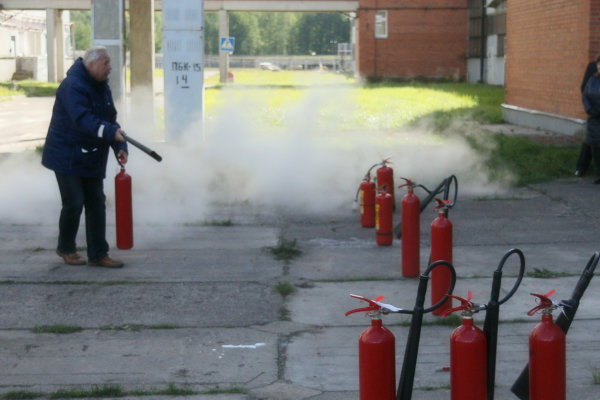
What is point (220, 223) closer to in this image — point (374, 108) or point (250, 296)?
point (250, 296)

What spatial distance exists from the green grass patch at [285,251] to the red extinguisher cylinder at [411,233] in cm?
136

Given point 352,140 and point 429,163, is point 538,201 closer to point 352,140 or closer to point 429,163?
point 429,163

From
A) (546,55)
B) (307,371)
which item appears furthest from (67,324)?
(546,55)

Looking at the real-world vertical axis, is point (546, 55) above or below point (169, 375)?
above

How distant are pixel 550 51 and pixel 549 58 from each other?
0.52 ft

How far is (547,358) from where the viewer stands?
12.6ft

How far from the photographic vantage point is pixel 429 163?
13.9 metres

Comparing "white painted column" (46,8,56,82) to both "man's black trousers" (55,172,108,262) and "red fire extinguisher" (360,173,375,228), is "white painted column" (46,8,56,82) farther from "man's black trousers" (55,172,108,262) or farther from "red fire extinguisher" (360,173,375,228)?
"man's black trousers" (55,172,108,262)

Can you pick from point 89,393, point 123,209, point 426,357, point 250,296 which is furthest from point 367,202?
point 89,393

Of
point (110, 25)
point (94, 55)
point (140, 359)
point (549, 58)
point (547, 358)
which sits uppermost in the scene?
point (110, 25)

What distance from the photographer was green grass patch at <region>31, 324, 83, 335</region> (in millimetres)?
5781

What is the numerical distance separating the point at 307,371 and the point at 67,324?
1.84 metres

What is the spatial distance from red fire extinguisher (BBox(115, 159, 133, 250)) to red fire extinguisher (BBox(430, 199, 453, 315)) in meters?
2.97

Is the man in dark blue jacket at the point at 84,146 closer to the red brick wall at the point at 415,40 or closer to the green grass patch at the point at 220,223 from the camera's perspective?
the green grass patch at the point at 220,223
